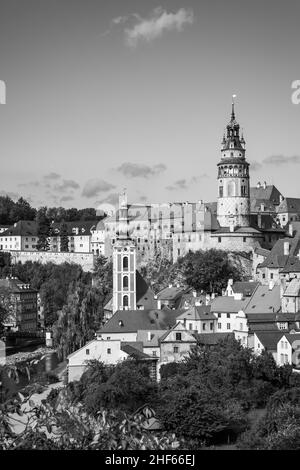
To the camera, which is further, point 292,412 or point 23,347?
point 23,347

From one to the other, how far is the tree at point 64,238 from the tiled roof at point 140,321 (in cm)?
2909

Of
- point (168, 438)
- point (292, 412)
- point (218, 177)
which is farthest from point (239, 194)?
point (168, 438)

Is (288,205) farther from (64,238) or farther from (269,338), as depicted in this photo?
(269,338)

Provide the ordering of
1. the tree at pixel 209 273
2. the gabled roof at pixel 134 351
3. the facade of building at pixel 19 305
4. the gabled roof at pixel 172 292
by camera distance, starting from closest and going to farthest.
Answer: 1. the gabled roof at pixel 134 351
2. the gabled roof at pixel 172 292
3. the tree at pixel 209 273
4. the facade of building at pixel 19 305

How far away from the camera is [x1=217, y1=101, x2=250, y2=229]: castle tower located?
1791 inches

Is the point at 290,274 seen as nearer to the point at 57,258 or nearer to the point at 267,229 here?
the point at 267,229

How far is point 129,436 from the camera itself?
5.55 metres

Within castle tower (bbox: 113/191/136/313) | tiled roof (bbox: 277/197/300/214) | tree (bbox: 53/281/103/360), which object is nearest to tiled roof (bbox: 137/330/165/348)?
tree (bbox: 53/281/103/360)

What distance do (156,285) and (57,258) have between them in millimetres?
13942

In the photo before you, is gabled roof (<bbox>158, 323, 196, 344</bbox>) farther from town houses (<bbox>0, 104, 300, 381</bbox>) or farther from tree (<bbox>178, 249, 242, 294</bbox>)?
tree (<bbox>178, 249, 242, 294</bbox>)

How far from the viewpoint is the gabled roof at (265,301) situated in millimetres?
30953

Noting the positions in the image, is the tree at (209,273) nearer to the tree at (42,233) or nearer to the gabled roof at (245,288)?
the gabled roof at (245,288)

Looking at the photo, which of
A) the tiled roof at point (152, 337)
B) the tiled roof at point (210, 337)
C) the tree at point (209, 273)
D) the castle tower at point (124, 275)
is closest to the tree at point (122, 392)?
the tiled roof at point (152, 337)

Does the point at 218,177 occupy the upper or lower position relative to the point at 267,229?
upper
